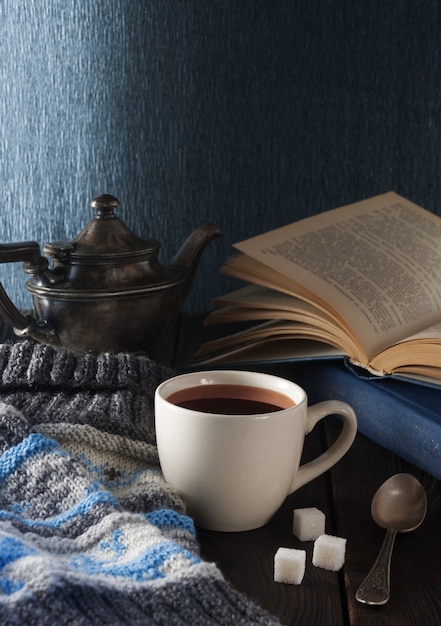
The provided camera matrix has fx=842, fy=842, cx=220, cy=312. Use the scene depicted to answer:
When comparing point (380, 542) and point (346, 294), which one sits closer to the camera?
point (380, 542)

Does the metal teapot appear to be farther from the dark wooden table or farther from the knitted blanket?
the dark wooden table

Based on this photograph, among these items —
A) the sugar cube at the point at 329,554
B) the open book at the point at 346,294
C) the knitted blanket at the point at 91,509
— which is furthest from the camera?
the open book at the point at 346,294

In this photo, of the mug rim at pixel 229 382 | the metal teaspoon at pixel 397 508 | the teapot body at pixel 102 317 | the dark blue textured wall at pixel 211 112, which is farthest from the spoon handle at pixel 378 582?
the dark blue textured wall at pixel 211 112

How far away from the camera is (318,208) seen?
4.45 feet

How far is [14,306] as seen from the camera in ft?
Answer: 3.24

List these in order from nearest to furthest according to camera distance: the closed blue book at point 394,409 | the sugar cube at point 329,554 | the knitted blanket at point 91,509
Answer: the knitted blanket at point 91,509, the sugar cube at point 329,554, the closed blue book at point 394,409

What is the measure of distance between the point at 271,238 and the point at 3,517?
579 millimetres

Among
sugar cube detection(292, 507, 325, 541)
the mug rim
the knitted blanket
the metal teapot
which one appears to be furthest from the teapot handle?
sugar cube detection(292, 507, 325, 541)

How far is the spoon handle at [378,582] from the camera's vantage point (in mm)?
574

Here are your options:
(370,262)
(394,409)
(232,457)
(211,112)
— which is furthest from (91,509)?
(211,112)

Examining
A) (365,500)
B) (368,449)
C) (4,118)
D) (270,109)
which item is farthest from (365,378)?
(4,118)

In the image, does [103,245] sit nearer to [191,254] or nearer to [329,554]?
[191,254]

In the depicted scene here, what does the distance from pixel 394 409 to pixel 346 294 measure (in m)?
0.20

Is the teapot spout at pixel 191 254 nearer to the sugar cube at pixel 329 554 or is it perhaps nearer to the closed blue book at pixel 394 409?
the closed blue book at pixel 394 409
